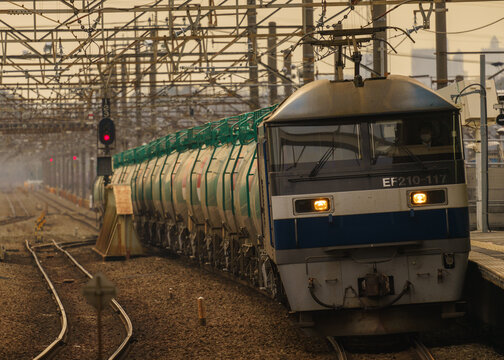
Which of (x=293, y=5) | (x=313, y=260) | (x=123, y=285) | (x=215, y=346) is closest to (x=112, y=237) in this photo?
(x=123, y=285)

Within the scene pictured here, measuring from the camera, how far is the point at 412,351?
1091 centimetres

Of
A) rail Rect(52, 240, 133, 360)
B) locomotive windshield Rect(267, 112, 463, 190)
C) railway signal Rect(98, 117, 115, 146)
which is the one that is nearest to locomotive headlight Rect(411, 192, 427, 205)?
locomotive windshield Rect(267, 112, 463, 190)

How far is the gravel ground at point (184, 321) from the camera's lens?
11664mm

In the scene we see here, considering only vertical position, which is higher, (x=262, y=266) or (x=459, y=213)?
(x=459, y=213)

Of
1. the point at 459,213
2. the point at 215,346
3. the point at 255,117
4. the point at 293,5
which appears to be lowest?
the point at 215,346

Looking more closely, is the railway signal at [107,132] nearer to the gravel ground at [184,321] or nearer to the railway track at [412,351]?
the gravel ground at [184,321]

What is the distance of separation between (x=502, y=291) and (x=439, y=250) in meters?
2.31

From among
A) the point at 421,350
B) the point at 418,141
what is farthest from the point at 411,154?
the point at 421,350

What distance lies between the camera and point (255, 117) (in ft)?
55.1

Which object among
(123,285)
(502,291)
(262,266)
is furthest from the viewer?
(123,285)

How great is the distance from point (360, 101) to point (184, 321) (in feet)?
19.2

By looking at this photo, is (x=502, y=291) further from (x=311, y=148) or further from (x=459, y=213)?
(x=311, y=148)

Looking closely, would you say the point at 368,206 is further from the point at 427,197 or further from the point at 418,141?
the point at 418,141

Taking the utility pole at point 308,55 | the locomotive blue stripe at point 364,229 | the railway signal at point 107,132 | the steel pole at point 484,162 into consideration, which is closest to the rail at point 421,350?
the locomotive blue stripe at point 364,229
